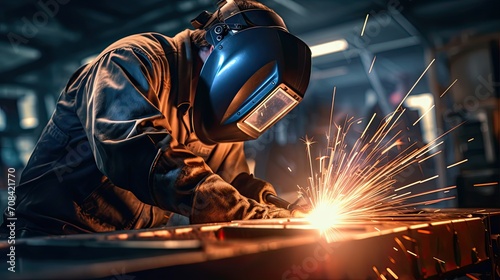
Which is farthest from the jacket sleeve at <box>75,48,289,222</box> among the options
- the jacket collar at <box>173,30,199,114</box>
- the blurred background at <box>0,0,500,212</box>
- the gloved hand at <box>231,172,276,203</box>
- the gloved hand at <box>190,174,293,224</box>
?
the blurred background at <box>0,0,500,212</box>

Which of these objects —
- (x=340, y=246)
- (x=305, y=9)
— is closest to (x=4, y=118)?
(x=305, y=9)

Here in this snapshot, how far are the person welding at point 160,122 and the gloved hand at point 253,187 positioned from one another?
0.07 feet

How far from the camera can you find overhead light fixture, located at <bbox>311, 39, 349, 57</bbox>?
284 inches

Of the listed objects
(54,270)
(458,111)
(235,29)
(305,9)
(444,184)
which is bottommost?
(444,184)

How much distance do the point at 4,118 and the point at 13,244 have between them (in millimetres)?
4714

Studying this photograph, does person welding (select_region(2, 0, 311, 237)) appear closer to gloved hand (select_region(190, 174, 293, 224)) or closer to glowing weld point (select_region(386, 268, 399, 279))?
gloved hand (select_region(190, 174, 293, 224))

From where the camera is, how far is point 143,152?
124 cm

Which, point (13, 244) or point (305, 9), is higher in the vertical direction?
point (305, 9)

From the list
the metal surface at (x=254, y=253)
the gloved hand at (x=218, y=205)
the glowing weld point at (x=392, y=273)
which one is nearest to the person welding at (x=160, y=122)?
the gloved hand at (x=218, y=205)

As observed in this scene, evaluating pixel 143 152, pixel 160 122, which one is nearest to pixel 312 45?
pixel 160 122

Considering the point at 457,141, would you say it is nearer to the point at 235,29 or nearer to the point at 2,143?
the point at 235,29

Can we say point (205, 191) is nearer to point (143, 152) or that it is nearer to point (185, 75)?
point (143, 152)

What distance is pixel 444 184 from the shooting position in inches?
199

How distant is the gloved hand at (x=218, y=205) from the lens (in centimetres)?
121
